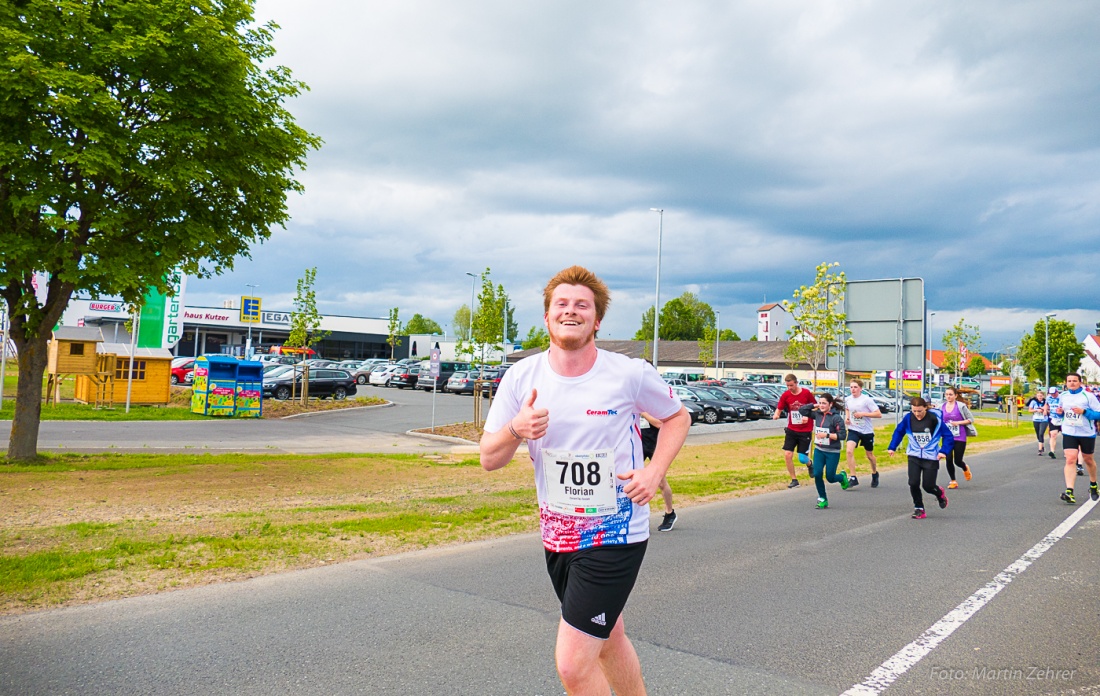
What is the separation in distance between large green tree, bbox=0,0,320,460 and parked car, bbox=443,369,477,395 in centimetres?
3334

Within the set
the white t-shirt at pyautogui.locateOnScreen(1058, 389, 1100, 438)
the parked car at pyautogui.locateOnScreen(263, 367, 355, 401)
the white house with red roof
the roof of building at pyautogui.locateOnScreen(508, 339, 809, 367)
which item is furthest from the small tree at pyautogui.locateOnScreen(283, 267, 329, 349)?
the white house with red roof

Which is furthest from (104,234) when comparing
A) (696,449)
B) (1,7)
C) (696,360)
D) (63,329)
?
(696,360)

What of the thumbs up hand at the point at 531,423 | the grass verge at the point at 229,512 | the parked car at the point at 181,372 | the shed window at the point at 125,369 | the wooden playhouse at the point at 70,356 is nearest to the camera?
the thumbs up hand at the point at 531,423

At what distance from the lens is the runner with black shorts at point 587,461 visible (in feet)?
9.07

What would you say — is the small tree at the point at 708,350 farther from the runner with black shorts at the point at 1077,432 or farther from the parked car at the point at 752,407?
the runner with black shorts at the point at 1077,432

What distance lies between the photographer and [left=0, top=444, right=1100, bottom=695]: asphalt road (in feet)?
13.1

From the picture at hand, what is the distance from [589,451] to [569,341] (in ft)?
1.39

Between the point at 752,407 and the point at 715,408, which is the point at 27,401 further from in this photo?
the point at 752,407

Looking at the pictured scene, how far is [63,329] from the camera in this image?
89.1ft

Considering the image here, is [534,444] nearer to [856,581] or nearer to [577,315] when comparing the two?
[577,315]

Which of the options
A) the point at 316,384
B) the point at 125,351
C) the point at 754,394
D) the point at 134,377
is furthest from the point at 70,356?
the point at 754,394

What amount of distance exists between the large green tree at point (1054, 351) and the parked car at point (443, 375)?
195 ft

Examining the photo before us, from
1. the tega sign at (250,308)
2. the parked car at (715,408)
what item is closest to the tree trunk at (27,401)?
the parked car at (715,408)

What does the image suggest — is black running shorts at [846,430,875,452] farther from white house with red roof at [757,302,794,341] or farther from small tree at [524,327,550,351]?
white house with red roof at [757,302,794,341]
